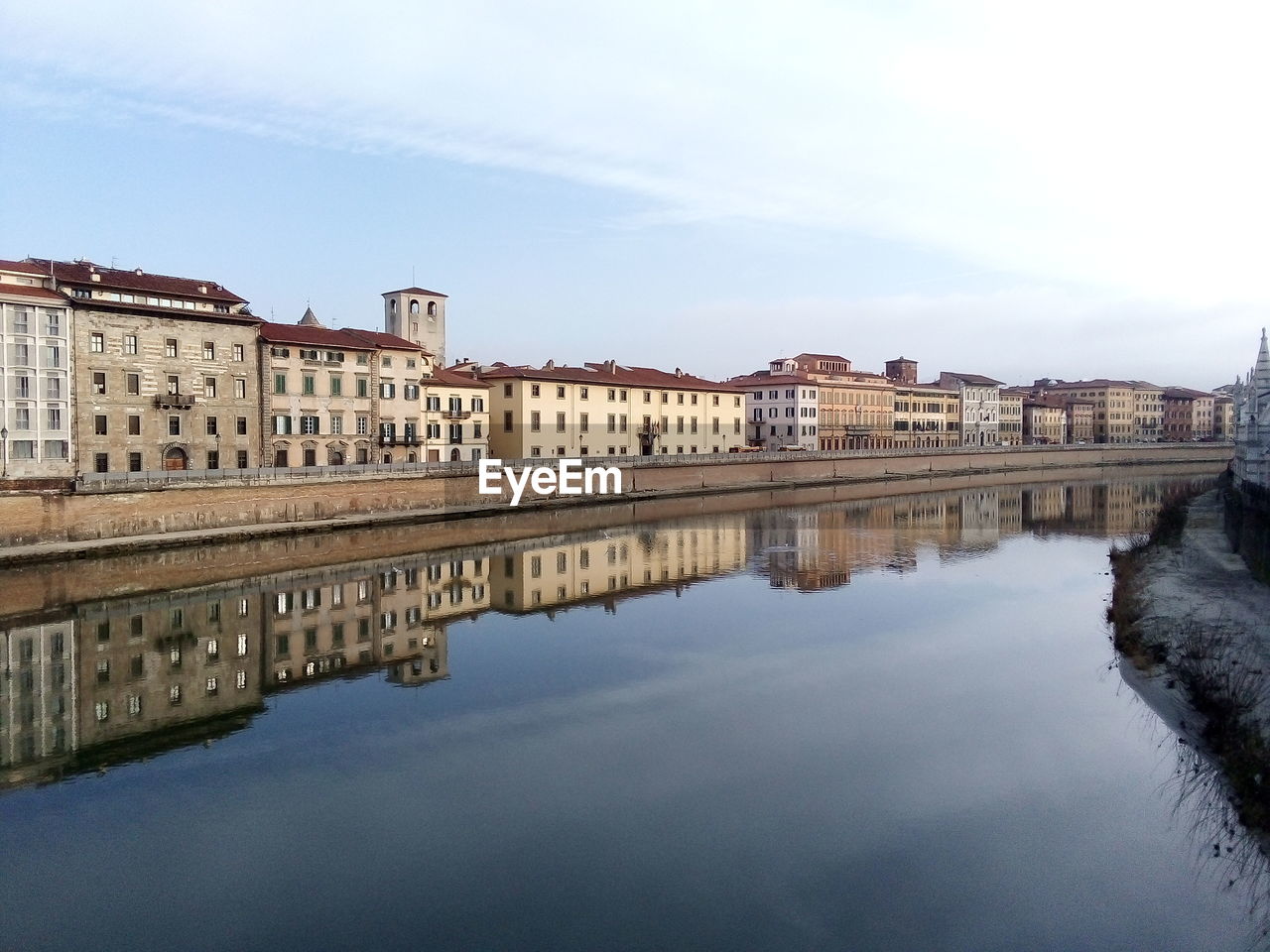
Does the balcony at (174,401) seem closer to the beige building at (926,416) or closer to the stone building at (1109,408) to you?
the beige building at (926,416)

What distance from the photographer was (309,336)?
143 feet

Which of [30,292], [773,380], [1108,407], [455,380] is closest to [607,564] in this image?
[30,292]

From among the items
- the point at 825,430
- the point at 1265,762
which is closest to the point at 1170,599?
the point at 1265,762

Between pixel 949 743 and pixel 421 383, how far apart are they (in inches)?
1576

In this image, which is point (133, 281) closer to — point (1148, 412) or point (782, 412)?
point (782, 412)

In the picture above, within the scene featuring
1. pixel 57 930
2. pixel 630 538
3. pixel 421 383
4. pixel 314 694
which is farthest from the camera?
pixel 421 383

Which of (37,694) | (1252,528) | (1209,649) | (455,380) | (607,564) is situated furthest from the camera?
(455,380)

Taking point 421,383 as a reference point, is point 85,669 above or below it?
below

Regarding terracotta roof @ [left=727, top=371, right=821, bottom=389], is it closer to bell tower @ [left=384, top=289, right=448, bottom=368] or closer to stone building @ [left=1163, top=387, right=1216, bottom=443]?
bell tower @ [left=384, top=289, right=448, bottom=368]

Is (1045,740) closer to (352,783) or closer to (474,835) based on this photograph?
(474,835)

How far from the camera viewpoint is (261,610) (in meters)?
23.8

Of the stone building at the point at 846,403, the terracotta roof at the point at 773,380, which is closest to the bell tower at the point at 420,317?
the terracotta roof at the point at 773,380

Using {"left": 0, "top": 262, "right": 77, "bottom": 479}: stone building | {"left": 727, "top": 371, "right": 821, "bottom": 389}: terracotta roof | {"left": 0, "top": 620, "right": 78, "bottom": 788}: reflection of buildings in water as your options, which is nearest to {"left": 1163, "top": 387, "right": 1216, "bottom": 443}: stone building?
{"left": 727, "top": 371, "right": 821, "bottom": 389}: terracotta roof

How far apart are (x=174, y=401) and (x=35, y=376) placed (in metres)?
5.00
